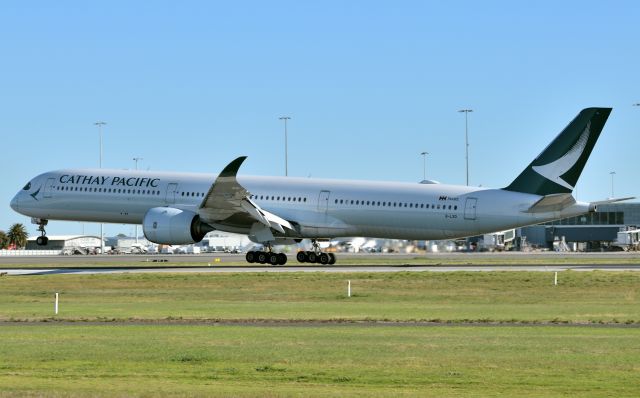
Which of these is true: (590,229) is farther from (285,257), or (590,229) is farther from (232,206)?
(232,206)

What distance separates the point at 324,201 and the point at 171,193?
29.0 feet

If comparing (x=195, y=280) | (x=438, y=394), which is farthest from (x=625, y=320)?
(x=195, y=280)

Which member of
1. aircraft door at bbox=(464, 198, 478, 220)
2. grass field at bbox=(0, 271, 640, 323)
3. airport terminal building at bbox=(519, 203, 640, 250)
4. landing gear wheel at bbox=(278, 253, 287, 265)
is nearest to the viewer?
grass field at bbox=(0, 271, 640, 323)

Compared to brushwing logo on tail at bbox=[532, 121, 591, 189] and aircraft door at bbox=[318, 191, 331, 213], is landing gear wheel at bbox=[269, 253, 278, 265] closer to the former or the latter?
aircraft door at bbox=[318, 191, 331, 213]

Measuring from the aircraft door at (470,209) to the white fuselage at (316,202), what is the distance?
0.17ft

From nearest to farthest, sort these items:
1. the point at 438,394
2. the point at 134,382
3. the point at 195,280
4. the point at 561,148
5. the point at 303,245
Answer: the point at 438,394
the point at 134,382
the point at 195,280
the point at 561,148
the point at 303,245

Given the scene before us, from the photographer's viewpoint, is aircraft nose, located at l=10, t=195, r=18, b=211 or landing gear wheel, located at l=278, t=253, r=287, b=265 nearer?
landing gear wheel, located at l=278, t=253, r=287, b=265

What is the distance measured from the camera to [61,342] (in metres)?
26.1

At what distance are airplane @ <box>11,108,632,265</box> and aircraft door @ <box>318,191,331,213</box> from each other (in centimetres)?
6

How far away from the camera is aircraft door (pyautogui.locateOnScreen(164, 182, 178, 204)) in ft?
204

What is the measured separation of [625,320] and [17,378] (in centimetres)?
1925


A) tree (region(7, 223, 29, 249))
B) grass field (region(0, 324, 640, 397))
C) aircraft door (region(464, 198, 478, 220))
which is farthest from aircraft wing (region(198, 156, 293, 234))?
tree (region(7, 223, 29, 249))

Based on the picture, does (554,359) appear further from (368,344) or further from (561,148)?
(561,148)

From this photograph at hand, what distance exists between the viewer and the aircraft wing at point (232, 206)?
186 feet
